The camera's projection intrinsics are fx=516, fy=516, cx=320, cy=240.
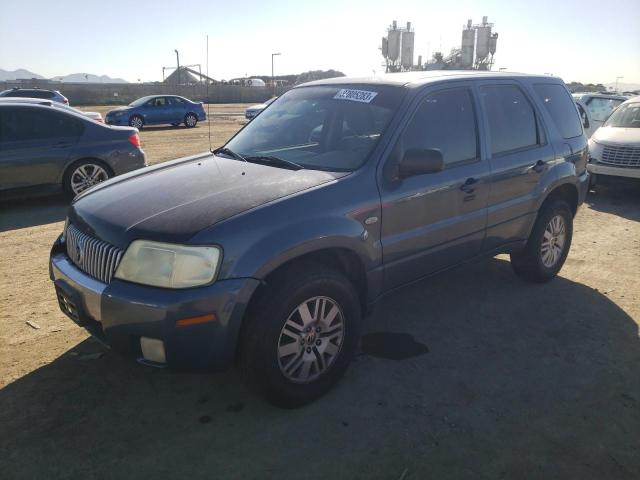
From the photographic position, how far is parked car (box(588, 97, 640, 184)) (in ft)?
28.4

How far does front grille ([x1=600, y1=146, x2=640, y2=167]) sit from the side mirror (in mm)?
7043

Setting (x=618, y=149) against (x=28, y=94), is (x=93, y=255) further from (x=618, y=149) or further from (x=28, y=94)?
(x=28, y=94)

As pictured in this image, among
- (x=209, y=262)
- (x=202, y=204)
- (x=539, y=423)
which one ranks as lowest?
(x=539, y=423)

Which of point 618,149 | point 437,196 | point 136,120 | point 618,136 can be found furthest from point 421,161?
point 136,120

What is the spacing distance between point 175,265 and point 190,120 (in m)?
21.9

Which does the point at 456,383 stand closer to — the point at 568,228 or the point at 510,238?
the point at 510,238

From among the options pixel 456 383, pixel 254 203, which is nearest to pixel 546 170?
pixel 456 383

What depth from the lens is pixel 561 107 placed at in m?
5.01

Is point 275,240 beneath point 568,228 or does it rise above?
above

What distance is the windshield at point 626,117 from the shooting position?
9628 millimetres

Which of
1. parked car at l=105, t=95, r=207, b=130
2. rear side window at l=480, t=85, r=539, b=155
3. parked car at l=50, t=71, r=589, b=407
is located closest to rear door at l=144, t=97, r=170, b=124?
parked car at l=105, t=95, r=207, b=130

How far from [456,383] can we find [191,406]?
166cm

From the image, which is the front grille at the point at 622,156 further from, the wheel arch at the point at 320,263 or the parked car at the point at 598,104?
the wheel arch at the point at 320,263

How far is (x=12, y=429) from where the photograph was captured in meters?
2.80
